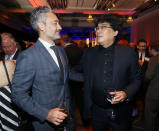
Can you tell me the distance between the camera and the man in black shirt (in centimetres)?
165

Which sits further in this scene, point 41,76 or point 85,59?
point 85,59

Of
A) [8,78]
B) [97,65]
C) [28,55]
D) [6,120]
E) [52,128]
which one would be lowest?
[6,120]

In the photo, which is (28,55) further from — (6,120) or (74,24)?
(74,24)

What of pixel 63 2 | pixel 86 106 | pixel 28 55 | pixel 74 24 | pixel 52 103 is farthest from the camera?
pixel 74 24

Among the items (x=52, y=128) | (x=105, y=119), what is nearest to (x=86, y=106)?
(x=105, y=119)

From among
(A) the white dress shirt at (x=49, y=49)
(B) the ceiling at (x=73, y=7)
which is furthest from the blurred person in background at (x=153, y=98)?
(B) the ceiling at (x=73, y=7)

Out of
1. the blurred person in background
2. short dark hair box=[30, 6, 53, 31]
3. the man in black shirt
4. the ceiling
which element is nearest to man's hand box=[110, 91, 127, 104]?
the man in black shirt

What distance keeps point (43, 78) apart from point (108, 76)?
29.1 inches

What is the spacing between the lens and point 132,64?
1.66m

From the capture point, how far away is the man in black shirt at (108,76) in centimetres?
165

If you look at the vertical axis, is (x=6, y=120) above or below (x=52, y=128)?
below

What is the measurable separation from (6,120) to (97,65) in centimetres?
130

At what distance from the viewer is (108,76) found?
168 cm

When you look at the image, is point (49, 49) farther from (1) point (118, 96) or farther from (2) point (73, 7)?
(2) point (73, 7)
